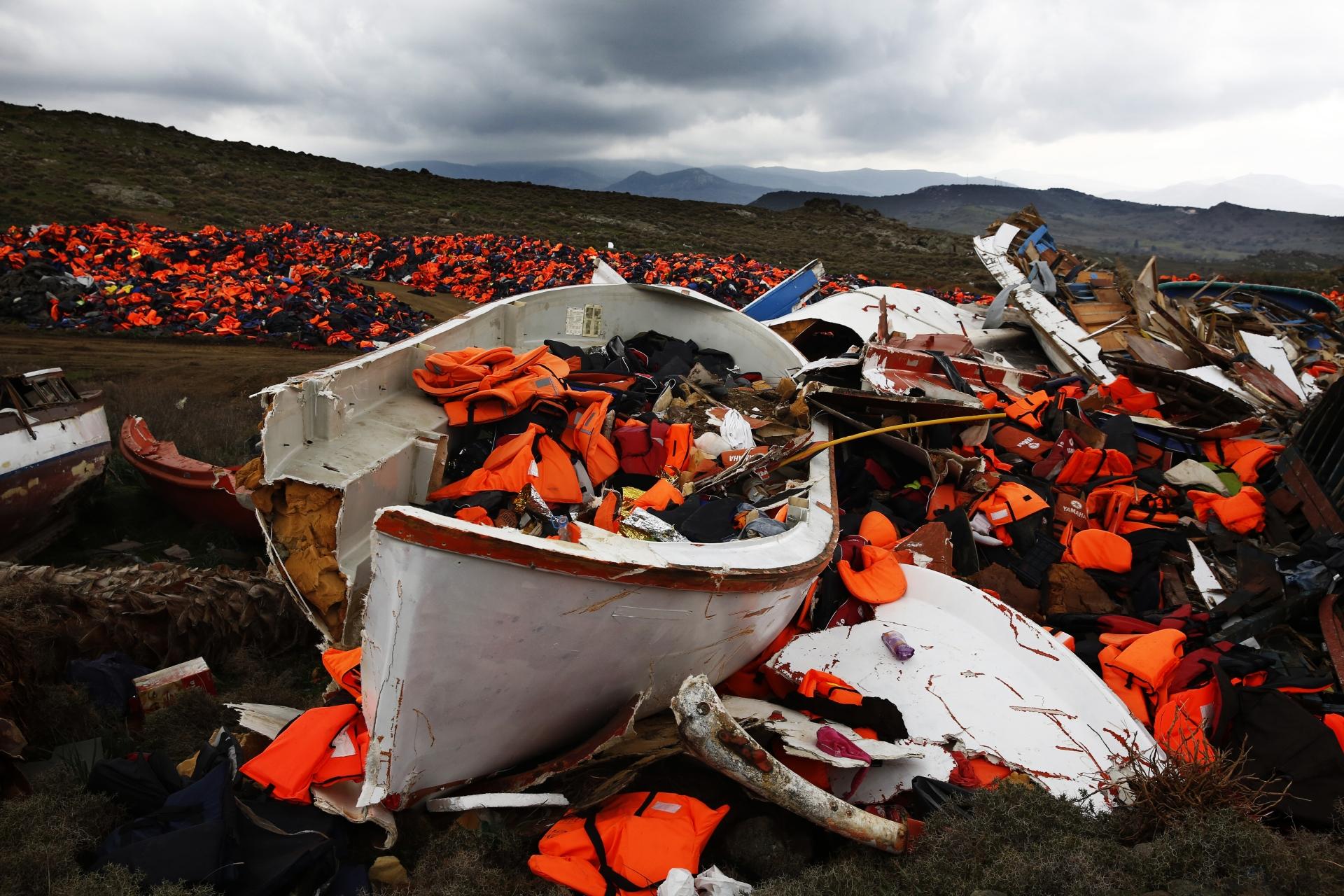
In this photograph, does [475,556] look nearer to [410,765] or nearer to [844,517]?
[410,765]

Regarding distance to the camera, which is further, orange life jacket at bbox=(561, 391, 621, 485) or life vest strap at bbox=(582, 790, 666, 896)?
orange life jacket at bbox=(561, 391, 621, 485)

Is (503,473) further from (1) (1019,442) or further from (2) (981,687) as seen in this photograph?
(1) (1019,442)

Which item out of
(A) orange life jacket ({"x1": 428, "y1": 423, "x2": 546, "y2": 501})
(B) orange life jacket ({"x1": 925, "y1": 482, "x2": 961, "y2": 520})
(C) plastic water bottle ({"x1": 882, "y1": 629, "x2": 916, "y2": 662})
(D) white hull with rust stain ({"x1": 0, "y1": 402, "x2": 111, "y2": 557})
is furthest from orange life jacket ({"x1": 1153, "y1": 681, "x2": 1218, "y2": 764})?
(D) white hull with rust stain ({"x1": 0, "y1": 402, "x2": 111, "y2": 557})

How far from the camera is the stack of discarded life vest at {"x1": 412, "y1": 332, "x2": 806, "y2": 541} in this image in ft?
10.4

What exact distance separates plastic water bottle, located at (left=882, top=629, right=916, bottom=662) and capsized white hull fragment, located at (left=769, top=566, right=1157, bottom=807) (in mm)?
Answer: 31

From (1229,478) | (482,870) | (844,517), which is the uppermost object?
(1229,478)

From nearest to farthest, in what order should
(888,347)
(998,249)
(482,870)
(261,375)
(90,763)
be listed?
(482,870) → (90,763) → (888,347) → (261,375) → (998,249)

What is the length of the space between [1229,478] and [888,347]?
2688 mm

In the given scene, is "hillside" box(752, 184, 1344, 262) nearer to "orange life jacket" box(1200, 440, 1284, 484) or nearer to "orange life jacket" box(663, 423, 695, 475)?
"orange life jacket" box(1200, 440, 1284, 484)

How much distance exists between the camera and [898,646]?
133 inches

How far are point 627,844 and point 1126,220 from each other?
116974 mm

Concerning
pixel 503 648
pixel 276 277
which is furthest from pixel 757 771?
pixel 276 277

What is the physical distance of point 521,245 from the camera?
2227 centimetres

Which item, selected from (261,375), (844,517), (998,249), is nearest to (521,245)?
(261,375)
